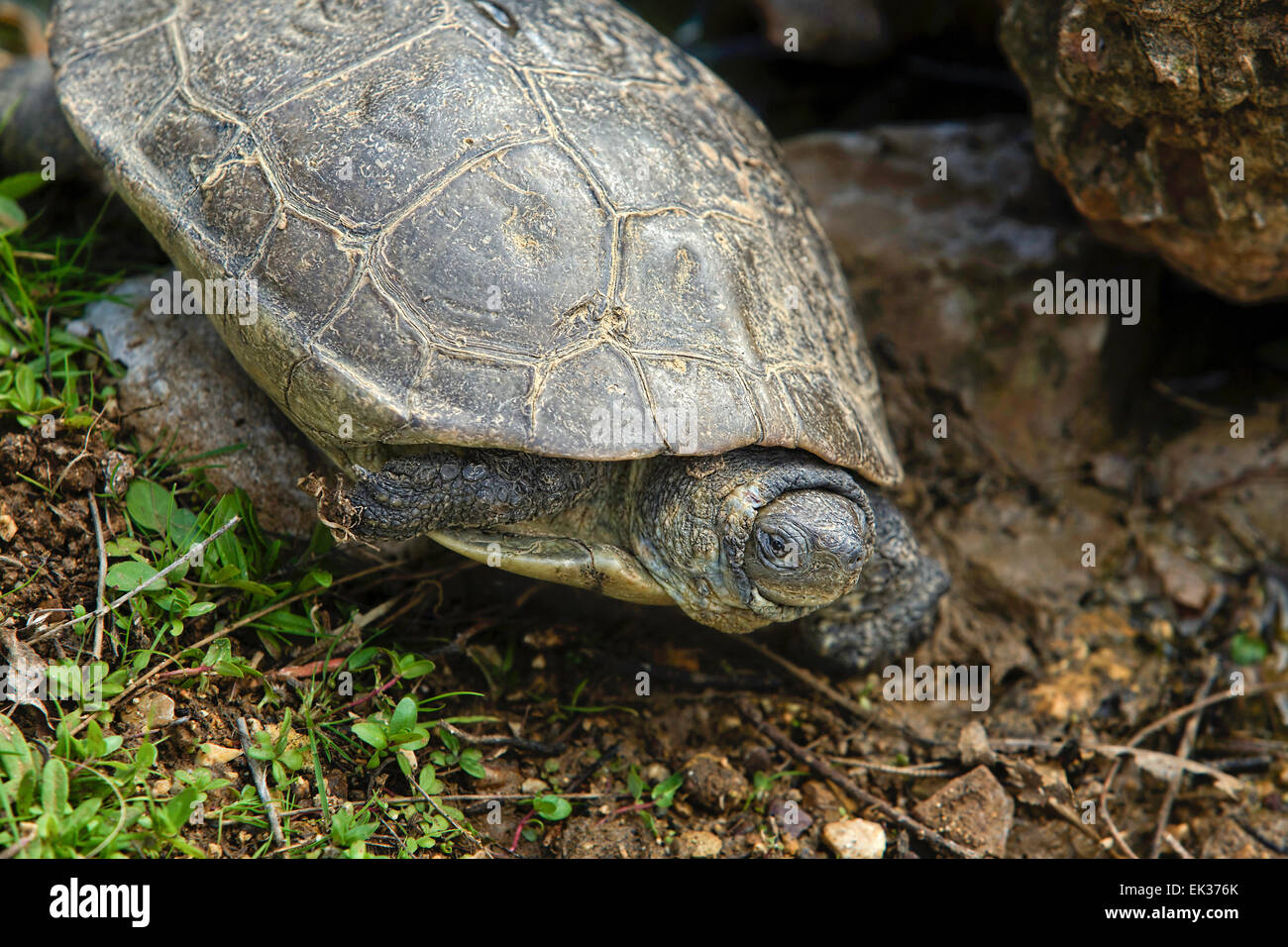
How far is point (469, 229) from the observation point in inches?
112

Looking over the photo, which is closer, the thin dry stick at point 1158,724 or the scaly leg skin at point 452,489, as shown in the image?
the scaly leg skin at point 452,489

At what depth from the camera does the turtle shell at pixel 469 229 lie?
2746 millimetres

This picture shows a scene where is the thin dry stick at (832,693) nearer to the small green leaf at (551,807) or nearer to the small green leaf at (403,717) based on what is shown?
the small green leaf at (551,807)

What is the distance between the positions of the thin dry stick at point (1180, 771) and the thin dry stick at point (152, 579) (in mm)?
3288

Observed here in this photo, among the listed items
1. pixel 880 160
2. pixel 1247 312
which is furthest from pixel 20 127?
pixel 1247 312

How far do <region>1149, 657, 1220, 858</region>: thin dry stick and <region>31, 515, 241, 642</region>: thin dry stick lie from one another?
329 centimetres

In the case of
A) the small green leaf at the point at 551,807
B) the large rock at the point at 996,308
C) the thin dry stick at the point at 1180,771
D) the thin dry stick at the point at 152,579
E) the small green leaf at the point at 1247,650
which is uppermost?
the large rock at the point at 996,308

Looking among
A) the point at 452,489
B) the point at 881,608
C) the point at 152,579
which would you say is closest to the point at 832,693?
the point at 881,608

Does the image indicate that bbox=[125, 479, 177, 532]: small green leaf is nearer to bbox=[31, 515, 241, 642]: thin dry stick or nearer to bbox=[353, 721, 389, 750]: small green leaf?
bbox=[31, 515, 241, 642]: thin dry stick

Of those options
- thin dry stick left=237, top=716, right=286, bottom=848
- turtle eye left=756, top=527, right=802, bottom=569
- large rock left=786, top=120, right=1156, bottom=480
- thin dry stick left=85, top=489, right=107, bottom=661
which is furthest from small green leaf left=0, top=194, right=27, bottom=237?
large rock left=786, top=120, right=1156, bottom=480

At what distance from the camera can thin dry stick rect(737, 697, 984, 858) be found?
10.3 feet

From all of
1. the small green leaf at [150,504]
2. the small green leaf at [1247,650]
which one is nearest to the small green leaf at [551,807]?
the small green leaf at [150,504]

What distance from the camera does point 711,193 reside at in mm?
3230
